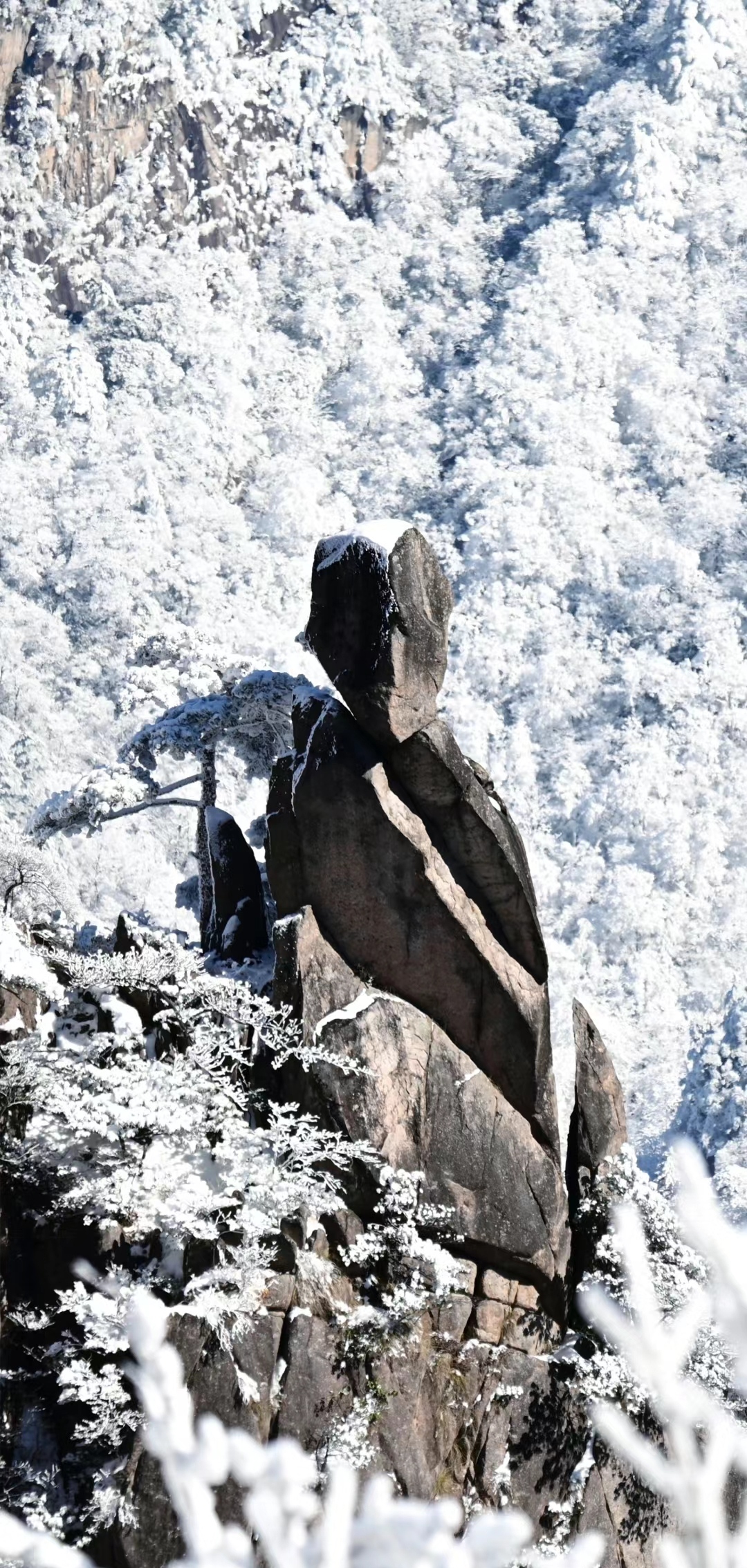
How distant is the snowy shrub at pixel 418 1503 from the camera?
2.42 meters

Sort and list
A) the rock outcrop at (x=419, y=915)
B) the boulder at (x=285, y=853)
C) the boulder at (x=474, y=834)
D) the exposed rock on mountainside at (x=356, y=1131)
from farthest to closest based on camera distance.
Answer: the boulder at (x=285, y=853) → the boulder at (x=474, y=834) → the rock outcrop at (x=419, y=915) → the exposed rock on mountainside at (x=356, y=1131)

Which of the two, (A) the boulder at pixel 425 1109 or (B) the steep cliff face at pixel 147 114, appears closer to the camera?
(A) the boulder at pixel 425 1109

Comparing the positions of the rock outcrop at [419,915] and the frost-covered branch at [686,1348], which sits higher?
the rock outcrop at [419,915]

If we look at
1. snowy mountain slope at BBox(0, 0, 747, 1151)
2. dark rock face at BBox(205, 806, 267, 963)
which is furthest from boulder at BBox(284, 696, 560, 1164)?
snowy mountain slope at BBox(0, 0, 747, 1151)

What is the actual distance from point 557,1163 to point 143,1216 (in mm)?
5507

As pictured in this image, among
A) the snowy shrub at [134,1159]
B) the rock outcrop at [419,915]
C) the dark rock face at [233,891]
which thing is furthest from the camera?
the dark rock face at [233,891]

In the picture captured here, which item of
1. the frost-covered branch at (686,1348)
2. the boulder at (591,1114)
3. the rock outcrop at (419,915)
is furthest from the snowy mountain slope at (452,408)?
the frost-covered branch at (686,1348)

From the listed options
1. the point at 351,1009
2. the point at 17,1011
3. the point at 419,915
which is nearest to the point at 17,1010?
the point at 17,1011

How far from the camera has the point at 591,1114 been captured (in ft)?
61.3

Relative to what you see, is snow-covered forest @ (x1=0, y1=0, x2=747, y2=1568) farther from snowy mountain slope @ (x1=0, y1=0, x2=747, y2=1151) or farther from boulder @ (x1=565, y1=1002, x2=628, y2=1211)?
snowy mountain slope @ (x1=0, y1=0, x2=747, y2=1151)

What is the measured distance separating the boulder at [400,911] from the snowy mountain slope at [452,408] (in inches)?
1502

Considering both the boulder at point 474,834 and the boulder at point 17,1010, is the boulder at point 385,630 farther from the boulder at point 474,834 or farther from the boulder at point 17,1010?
the boulder at point 17,1010

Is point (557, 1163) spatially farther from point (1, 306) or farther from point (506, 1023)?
point (1, 306)

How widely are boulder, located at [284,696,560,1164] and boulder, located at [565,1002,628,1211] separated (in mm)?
967
